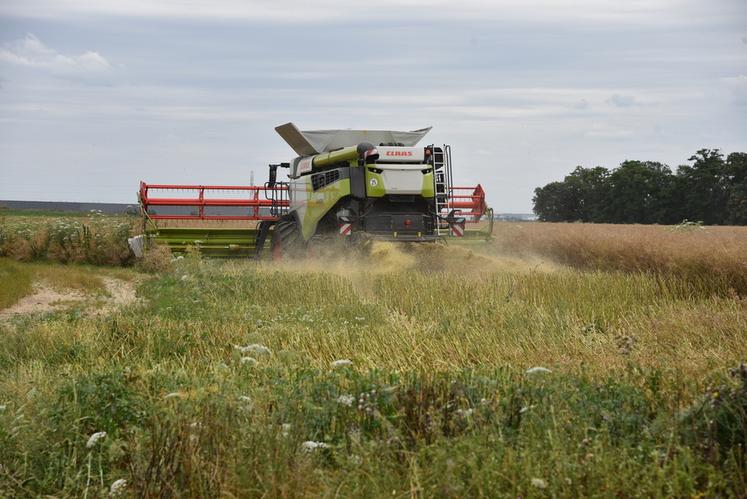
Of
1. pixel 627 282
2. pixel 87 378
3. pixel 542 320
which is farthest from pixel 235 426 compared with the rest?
pixel 627 282

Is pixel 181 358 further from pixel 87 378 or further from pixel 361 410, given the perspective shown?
pixel 361 410

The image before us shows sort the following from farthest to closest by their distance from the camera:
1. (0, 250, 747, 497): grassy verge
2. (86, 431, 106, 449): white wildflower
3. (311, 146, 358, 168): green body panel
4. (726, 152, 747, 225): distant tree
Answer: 1. (726, 152, 747, 225): distant tree
2. (311, 146, 358, 168): green body panel
3. (86, 431, 106, 449): white wildflower
4. (0, 250, 747, 497): grassy verge

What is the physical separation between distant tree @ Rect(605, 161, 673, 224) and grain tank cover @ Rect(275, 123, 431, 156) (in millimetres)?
36083

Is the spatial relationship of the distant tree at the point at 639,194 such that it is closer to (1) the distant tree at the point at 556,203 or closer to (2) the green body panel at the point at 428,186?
(1) the distant tree at the point at 556,203

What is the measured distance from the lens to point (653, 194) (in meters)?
54.3

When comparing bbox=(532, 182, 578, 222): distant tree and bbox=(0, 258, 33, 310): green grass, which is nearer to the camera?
bbox=(0, 258, 33, 310): green grass

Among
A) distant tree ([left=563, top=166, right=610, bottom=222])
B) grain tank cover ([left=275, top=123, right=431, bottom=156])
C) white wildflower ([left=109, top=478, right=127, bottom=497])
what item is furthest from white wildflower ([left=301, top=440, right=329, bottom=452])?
distant tree ([left=563, top=166, right=610, bottom=222])

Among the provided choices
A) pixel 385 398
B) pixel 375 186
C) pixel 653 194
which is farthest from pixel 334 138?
pixel 653 194

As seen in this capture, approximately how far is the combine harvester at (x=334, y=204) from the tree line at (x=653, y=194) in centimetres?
3082

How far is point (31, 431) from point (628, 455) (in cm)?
329

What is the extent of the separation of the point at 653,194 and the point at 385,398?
5159 centimetres

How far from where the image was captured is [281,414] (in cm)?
529

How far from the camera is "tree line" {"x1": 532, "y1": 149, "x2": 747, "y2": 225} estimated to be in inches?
1943

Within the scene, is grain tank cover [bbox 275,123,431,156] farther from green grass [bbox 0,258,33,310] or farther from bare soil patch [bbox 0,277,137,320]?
green grass [bbox 0,258,33,310]
